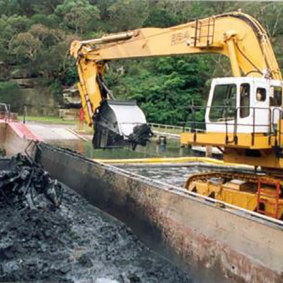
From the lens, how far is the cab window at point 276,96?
750cm

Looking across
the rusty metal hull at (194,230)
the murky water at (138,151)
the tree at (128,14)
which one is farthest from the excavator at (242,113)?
the tree at (128,14)

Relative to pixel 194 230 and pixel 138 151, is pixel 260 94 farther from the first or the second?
pixel 138 151

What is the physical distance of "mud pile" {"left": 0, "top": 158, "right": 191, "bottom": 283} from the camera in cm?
708

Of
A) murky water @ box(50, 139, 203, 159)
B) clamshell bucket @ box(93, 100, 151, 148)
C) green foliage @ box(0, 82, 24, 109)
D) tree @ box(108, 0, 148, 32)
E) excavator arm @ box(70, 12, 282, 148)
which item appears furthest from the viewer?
tree @ box(108, 0, 148, 32)

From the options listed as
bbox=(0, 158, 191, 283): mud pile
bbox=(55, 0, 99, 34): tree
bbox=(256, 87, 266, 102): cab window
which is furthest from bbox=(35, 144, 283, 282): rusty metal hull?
bbox=(55, 0, 99, 34): tree

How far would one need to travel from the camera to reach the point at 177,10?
43.2 meters

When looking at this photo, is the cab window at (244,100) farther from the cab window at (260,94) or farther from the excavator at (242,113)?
the cab window at (260,94)

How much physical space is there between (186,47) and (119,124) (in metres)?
3.30

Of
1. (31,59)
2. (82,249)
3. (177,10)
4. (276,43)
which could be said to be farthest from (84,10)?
(82,249)

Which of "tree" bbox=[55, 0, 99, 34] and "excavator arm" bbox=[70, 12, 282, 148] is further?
"tree" bbox=[55, 0, 99, 34]

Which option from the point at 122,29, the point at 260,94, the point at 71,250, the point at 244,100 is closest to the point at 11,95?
the point at 122,29

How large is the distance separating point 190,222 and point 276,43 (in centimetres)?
2820

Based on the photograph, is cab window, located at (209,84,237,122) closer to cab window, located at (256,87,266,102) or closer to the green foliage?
cab window, located at (256,87,266,102)

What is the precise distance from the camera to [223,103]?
25.4 ft
